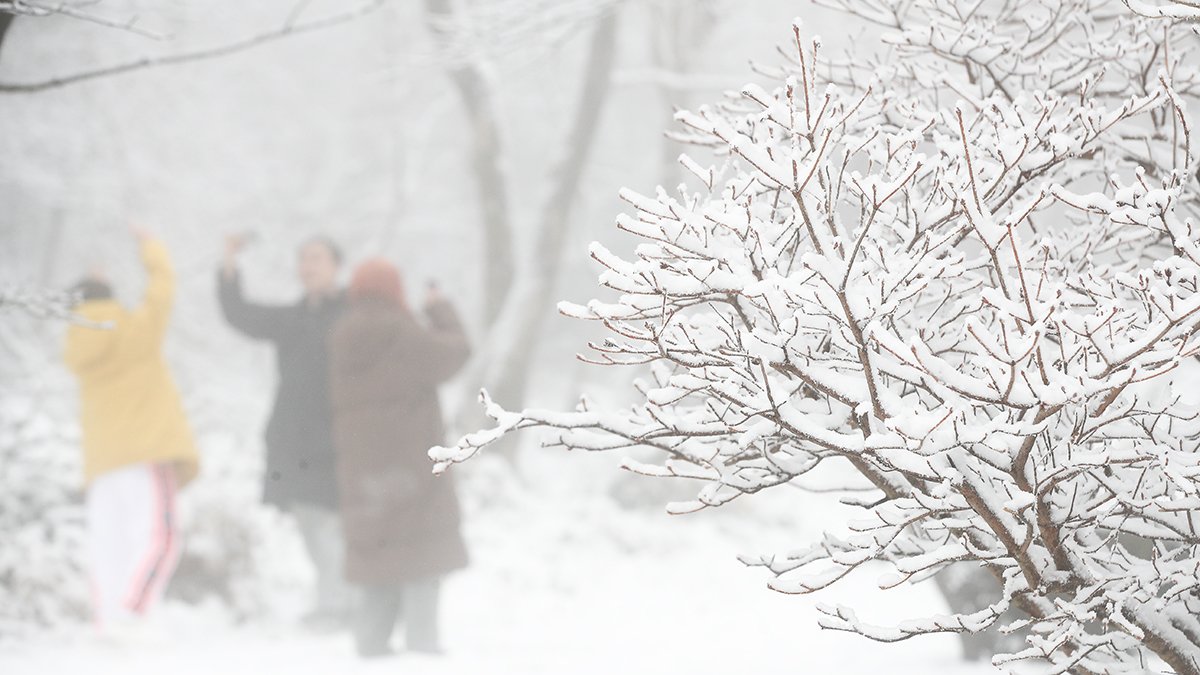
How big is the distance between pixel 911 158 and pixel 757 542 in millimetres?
6994

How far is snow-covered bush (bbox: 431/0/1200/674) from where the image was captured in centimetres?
117

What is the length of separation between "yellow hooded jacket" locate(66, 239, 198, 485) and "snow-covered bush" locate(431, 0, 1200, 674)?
4.03 m

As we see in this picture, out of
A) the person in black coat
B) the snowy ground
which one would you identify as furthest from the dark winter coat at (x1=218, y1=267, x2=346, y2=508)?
the snowy ground

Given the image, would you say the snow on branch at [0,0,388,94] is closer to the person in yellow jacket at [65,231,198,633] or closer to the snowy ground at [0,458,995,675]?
the snowy ground at [0,458,995,675]

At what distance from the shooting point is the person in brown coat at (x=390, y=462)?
445 cm

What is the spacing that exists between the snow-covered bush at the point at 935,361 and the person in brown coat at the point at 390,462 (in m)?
3.02

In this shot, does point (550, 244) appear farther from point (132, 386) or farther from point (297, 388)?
point (132, 386)

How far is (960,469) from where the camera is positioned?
132 centimetres

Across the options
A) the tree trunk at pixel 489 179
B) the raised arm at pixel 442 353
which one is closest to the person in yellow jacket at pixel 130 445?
the raised arm at pixel 442 353

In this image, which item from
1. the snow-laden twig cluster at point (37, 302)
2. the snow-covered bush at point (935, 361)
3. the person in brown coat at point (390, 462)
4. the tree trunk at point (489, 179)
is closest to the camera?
the snow-covered bush at point (935, 361)

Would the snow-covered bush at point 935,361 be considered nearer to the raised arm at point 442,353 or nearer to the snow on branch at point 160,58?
the snow on branch at point 160,58

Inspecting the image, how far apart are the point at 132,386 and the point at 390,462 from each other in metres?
1.57

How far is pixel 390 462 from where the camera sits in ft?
15.0

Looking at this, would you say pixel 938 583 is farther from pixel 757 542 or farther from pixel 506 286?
pixel 506 286
